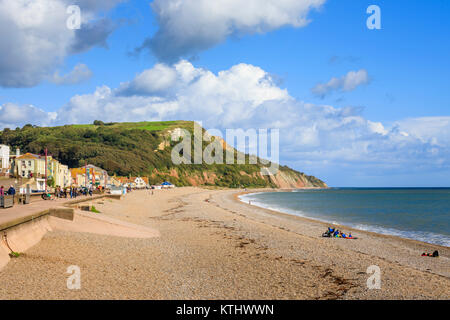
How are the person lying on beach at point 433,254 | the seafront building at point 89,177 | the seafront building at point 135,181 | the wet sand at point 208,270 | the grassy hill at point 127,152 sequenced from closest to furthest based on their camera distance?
1. the wet sand at point 208,270
2. the person lying on beach at point 433,254
3. the seafront building at point 89,177
4. the seafront building at point 135,181
5. the grassy hill at point 127,152

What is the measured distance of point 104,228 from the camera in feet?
55.7

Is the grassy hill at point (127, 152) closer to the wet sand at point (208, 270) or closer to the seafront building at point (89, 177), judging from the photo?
the seafront building at point (89, 177)

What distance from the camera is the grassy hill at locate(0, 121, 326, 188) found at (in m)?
107

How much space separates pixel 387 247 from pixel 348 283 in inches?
396

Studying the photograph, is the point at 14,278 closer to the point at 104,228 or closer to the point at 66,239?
the point at 66,239

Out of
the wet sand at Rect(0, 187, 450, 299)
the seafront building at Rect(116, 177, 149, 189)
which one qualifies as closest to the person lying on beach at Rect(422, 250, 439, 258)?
the wet sand at Rect(0, 187, 450, 299)

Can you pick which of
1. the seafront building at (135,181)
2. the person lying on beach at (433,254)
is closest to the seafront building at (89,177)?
the seafront building at (135,181)

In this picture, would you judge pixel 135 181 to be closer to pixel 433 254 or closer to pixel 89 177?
pixel 89 177

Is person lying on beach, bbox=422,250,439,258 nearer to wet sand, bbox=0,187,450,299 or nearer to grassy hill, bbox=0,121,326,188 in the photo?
wet sand, bbox=0,187,450,299

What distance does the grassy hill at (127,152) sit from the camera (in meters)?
107

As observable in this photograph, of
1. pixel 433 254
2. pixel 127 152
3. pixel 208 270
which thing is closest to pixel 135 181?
pixel 127 152

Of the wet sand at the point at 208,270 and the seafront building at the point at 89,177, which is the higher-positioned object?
the seafront building at the point at 89,177

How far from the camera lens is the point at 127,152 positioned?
124 meters
